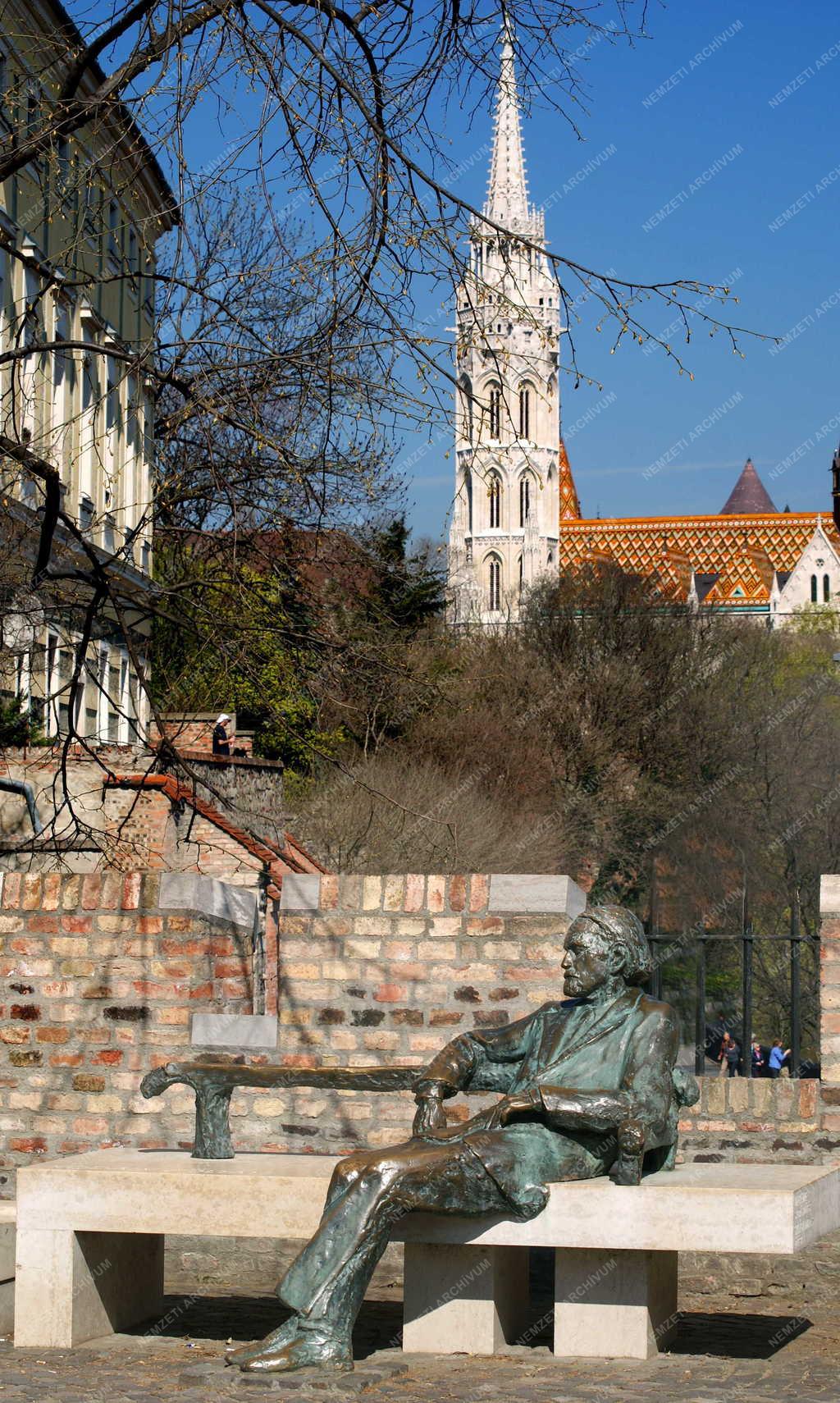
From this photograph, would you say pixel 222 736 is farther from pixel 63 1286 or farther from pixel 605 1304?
pixel 605 1304

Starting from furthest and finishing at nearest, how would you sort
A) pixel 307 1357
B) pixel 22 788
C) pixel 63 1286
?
1. pixel 22 788
2. pixel 63 1286
3. pixel 307 1357

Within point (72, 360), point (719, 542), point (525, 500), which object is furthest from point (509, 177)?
point (72, 360)

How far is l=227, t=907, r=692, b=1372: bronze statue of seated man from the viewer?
6.47 m

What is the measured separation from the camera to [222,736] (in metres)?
26.6

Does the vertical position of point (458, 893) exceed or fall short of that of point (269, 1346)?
it exceeds it

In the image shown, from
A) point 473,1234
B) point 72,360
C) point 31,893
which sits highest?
point 72,360

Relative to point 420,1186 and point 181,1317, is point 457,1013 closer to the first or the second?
point 181,1317

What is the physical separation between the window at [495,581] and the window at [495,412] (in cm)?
9822

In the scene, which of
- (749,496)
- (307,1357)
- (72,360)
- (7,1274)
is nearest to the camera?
(307,1357)

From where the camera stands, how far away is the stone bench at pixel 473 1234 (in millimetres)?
6559

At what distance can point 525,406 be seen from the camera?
348ft

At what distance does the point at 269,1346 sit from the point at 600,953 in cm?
186

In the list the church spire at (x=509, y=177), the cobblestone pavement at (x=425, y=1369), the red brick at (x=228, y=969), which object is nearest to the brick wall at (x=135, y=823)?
the red brick at (x=228, y=969)

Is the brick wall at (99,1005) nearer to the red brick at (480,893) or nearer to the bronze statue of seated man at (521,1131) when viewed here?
the red brick at (480,893)
